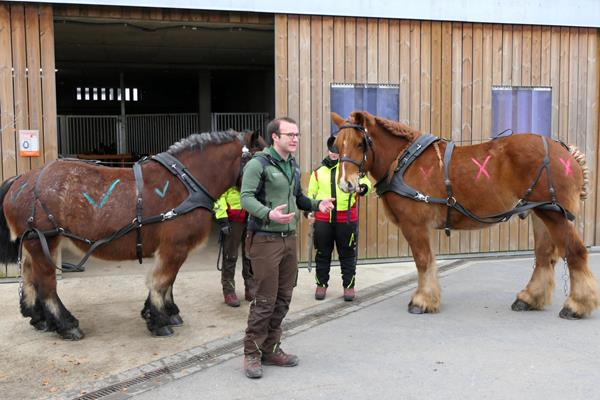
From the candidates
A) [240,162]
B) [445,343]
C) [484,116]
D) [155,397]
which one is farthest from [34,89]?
[484,116]

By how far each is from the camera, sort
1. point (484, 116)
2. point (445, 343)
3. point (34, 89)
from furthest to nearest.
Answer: point (484, 116), point (34, 89), point (445, 343)

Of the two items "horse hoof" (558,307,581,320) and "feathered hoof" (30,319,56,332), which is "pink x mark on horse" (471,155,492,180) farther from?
"feathered hoof" (30,319,56,332)

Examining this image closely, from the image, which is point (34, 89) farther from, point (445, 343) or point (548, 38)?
point (548, 38)

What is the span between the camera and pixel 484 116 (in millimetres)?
8445

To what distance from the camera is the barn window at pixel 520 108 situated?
8.55 meters

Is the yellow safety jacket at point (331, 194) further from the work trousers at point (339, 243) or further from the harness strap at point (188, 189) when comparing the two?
the harness strap at point (188, 189)

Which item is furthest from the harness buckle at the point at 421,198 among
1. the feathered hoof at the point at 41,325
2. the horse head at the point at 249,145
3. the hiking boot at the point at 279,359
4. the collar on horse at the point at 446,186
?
the feathered hoof at the point at 41,325

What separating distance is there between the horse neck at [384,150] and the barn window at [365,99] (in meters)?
2.18

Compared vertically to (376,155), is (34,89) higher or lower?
higher

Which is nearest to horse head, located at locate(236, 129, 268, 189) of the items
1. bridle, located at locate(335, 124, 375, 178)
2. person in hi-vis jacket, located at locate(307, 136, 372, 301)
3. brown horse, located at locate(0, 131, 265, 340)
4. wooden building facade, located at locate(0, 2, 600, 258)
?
brown horse, located at locate(0, 131, 265, 340)

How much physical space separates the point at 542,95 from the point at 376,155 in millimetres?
4219

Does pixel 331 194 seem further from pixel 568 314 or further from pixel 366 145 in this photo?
pixel 568 314

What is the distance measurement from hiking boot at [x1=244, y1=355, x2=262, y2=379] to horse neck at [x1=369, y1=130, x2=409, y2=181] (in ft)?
8.07

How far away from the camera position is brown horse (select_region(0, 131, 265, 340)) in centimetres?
485
